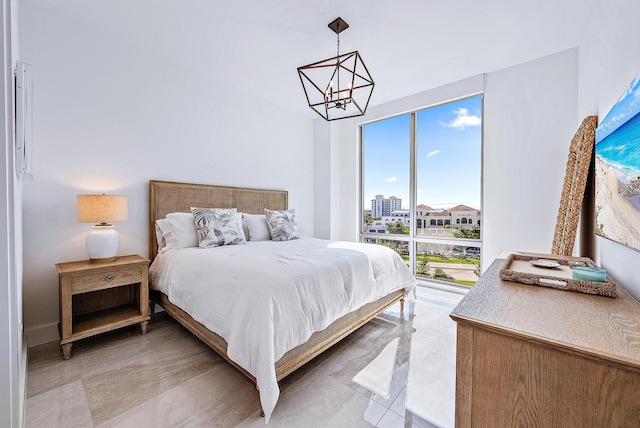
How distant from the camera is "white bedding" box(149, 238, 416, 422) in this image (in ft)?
4.91

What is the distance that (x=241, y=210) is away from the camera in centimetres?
369

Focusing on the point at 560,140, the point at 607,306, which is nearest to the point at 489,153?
the point at 560,140

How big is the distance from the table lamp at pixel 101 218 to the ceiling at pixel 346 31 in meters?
1.63

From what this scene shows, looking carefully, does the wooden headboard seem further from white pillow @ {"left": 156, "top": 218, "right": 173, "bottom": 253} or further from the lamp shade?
the lamp shade

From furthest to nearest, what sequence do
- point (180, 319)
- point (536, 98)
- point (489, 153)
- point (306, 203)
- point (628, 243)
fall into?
1. point (306, 203)
2. point (489, 153)
3. point (536, 98)
4. point (180, 319)
5. point (628, 243)

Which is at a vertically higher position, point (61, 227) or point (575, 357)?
point (61, 227)

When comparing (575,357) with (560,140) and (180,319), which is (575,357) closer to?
(180,319)

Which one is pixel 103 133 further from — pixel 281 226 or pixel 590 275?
pixel 590 275

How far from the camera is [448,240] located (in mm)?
3785

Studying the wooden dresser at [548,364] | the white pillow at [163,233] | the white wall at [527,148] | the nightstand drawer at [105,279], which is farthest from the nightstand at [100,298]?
the white wall at [527,148]

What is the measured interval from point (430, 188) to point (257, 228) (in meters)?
2.58

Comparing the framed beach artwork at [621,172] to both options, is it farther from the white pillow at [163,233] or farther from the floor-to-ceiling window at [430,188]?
the white pillow at [163,233]

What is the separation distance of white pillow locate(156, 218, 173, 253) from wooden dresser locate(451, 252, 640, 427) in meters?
2.80

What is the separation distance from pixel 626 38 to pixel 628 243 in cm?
107
